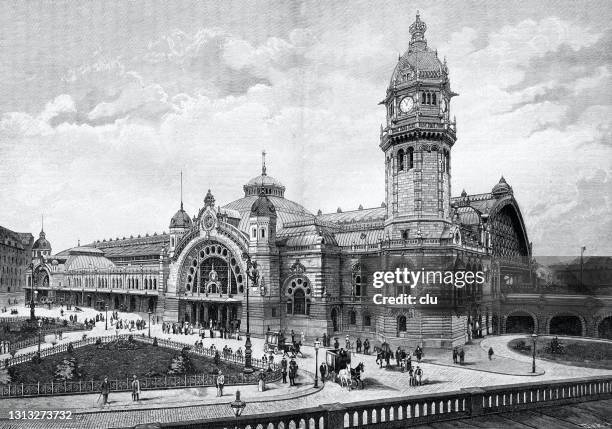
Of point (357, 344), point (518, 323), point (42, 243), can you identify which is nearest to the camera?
point (357, 344)

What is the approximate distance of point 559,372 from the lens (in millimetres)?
31766

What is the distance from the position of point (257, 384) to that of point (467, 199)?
126ft

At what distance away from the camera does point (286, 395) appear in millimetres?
25828

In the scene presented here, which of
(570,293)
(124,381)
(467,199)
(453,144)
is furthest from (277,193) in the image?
(124,381)

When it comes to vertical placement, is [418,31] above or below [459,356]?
above

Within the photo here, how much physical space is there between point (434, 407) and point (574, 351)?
28.2 metres

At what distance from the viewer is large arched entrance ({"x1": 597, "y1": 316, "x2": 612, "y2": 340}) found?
1726 inches

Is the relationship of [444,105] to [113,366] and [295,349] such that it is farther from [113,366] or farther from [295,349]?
[113,366]

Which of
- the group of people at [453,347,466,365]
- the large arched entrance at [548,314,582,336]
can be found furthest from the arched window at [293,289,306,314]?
the large arched entrance at [548,314,582,336]

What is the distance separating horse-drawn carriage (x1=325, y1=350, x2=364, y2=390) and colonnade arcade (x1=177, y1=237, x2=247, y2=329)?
22.0 m

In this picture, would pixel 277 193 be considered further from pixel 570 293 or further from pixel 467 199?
pixel 570 293

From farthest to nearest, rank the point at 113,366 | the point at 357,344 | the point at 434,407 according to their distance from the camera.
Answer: the point at 357,344 < the point at 113,366 < the point at 434,407

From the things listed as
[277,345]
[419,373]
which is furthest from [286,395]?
[277,345]

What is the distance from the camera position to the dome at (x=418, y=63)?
4119 cm
